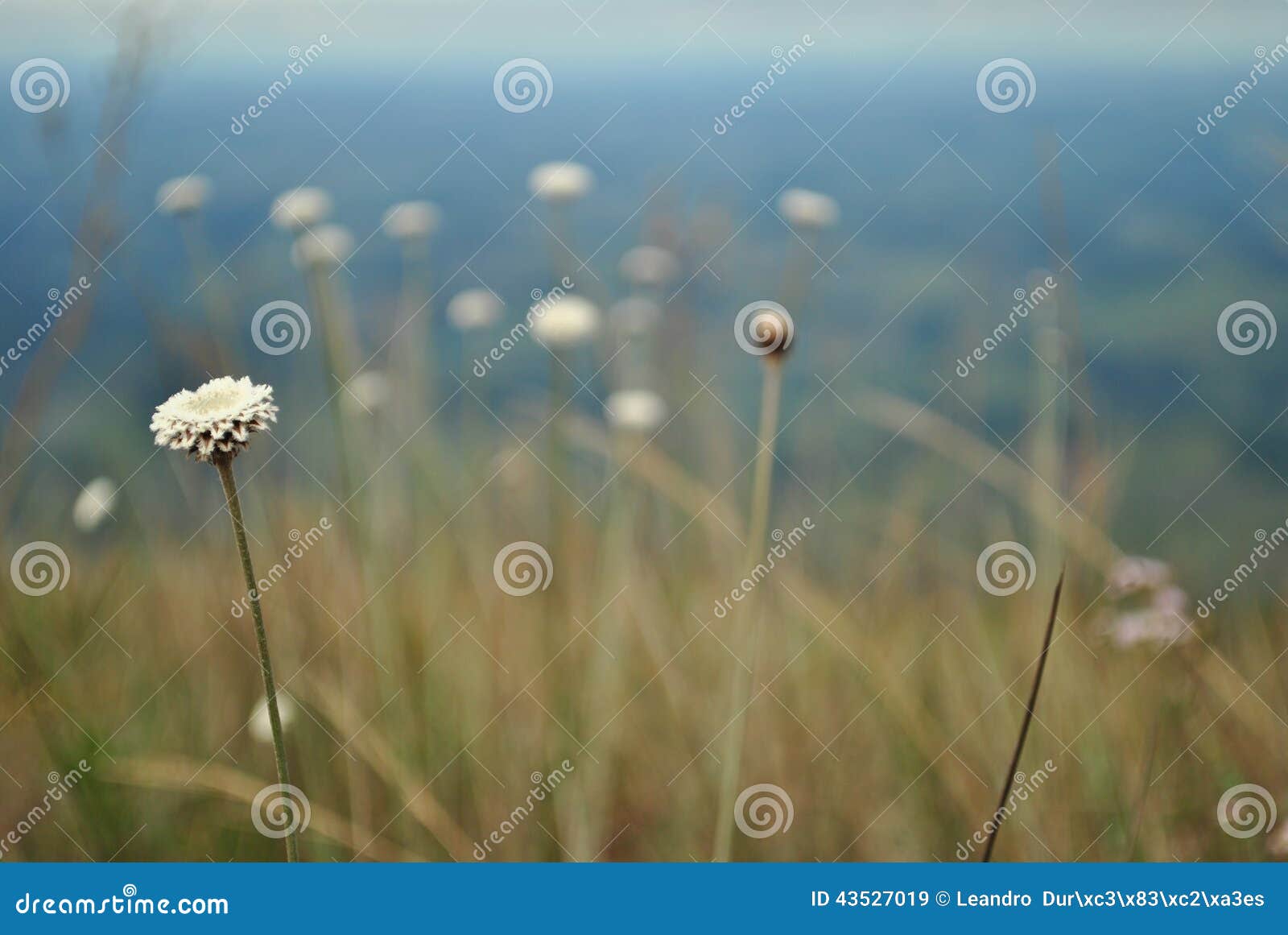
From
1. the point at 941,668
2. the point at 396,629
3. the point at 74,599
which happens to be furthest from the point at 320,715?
the point at 941,668

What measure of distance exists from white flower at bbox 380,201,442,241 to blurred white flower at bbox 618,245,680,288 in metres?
0.42

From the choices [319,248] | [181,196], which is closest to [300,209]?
[319,248]

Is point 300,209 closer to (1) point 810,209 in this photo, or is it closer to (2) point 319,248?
(2) point 319,248

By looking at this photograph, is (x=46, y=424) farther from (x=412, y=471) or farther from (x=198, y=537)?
(x=412, y=471)

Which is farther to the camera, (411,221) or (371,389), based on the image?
(371,389)

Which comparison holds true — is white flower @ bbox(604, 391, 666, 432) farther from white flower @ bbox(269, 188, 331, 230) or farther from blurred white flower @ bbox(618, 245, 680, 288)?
white flower @ bbox(269, 188, 331, 230)

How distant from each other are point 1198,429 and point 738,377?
1.46 metres

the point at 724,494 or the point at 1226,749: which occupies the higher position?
the point at 724,494

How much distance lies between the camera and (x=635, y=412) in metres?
1.88

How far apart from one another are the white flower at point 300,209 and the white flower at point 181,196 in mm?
152

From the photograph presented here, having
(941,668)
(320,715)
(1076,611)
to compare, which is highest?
(1076,611)

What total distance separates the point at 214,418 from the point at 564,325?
2.79 ft

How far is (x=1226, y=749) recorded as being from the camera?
1.78 meters

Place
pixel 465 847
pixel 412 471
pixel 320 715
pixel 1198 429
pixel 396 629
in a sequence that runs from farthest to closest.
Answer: pixel 1198 429 → pixel 412 471 → pixel 396 629 → pixel 320 715 → pixel 465 847
